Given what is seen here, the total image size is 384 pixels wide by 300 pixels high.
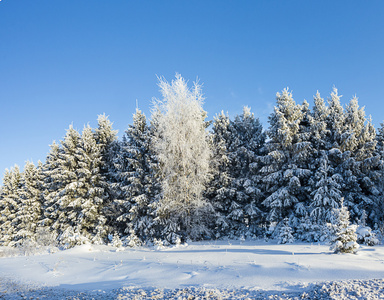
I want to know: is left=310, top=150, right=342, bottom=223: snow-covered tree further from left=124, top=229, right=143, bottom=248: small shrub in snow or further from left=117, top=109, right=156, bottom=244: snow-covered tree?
left=124, top=229, right=143, bottom=248: small shrub in snow

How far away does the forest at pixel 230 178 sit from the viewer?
18.0 m

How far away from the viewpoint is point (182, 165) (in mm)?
19047

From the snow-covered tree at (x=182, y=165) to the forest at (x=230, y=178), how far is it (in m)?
0.08

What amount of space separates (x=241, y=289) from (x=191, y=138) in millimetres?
14139

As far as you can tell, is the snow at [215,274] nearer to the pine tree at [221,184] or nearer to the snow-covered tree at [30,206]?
the pine tree at [221,184]

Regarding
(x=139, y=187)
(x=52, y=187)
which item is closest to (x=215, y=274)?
(x=139, y=187)

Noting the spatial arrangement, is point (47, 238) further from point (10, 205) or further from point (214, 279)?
point (214, 279)

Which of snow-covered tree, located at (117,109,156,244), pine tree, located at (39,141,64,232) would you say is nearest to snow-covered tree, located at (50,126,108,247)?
pine tree, located at (39,141,64,232)

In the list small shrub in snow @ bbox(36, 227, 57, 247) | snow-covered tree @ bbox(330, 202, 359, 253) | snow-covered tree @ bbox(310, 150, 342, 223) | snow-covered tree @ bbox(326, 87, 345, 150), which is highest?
snow-covered tree @ bbox(326, 87, 345, 150)

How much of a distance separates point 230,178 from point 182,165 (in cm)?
433

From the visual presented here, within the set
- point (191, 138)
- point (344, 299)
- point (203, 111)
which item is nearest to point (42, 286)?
point (344, 299)

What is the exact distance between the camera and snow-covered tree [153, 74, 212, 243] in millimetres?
18562

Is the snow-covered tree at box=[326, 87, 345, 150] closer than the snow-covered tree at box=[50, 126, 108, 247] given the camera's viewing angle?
Yes

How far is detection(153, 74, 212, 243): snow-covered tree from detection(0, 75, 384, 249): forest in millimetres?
80
